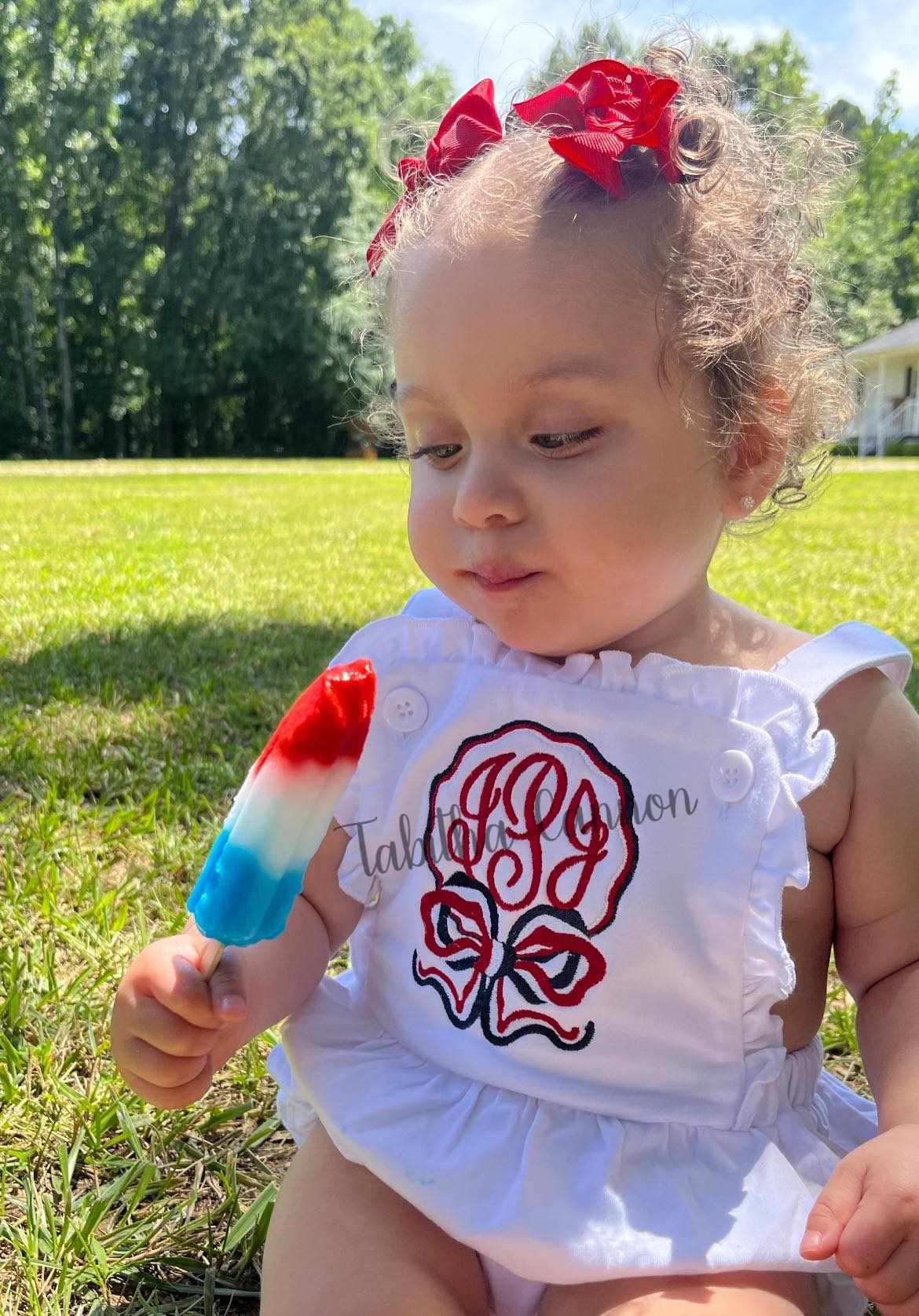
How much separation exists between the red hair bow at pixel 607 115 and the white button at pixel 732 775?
0.72 m

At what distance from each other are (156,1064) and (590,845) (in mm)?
582

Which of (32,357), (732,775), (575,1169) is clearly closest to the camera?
(575,1169)

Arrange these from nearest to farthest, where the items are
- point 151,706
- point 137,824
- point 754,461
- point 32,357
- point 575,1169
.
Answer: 1. point 575,1169
2. point 754,461
3. point 137,824
4. point 151,706
5. point 32,357

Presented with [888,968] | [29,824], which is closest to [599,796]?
[888,968]

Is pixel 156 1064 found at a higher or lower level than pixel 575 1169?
higher

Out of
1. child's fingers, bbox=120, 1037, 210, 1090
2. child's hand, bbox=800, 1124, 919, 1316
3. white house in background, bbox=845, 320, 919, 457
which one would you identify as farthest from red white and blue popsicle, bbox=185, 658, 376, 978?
white house in background, bbox=845, 320, 919, 457

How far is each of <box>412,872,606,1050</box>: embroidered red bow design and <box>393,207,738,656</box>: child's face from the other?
369 millimetres

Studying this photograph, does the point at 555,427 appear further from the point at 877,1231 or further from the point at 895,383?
the point at 895,383

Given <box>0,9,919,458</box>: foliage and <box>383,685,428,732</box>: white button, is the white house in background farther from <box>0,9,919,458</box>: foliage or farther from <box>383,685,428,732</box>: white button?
<box>383,685,428,732</box>: white button

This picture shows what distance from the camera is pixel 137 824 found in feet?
8.76

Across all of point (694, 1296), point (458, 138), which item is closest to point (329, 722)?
point (694, 1296)

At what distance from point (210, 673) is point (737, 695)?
2731 mm

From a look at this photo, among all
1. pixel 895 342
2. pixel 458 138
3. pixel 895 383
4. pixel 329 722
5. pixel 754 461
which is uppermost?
pixel 458 138

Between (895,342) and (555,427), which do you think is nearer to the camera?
(555,427)
